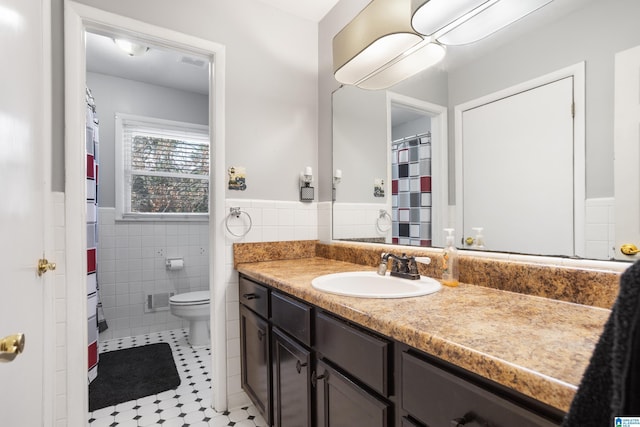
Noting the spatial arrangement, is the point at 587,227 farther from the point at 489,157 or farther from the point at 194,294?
the point at 194,294

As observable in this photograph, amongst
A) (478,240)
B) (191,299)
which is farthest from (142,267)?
(478,240)

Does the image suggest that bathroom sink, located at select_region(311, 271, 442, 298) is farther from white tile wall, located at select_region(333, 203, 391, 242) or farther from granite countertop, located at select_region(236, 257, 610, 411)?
white tile wall, located at select_region(333, 203, 391, 242)

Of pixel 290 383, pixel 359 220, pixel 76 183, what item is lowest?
pixel 290 383

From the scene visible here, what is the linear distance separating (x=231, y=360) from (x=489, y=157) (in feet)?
5.70

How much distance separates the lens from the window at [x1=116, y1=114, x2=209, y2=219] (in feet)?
9.74

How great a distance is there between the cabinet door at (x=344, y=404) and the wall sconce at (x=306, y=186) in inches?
47.9

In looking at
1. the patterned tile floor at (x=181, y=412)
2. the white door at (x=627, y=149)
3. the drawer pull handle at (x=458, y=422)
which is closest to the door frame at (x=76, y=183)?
the patterned tile floor at (x=181, y=412)

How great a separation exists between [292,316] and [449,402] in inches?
27.4

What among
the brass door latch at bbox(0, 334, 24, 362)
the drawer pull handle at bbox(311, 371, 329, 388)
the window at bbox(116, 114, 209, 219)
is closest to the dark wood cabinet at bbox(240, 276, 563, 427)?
the drawer pull handle at bbox(311, 371, 329, 388)

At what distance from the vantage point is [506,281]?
3.51ft

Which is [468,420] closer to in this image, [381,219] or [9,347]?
[9,347]

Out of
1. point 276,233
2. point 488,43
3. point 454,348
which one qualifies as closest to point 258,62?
point 276,233

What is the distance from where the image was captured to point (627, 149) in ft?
2.82

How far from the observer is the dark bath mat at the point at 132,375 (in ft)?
6.26
